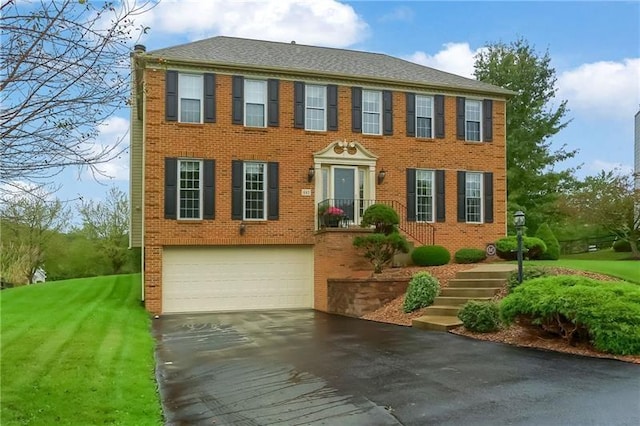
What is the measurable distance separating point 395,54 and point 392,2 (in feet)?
41.3

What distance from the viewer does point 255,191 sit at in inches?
671

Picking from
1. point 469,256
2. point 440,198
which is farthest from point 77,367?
point 440,198

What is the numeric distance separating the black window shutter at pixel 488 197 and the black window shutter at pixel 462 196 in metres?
0.79

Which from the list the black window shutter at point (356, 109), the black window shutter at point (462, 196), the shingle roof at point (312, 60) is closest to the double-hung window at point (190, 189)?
the shingle roof at point (312, 60)

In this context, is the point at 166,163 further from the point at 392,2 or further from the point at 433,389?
the point at 433,389

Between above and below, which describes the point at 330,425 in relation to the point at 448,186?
below

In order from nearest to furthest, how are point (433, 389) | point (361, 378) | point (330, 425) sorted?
1. point (330, 425)
2. point (433, 389)
3. point (361, 378)

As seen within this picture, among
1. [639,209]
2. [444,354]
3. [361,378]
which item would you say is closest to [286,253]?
[444,354]

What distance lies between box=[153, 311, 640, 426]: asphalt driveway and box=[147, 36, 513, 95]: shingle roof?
31.8 feet

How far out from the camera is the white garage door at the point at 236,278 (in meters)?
16.4

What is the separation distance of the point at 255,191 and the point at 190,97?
3.38 m

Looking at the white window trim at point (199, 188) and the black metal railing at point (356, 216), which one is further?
the black metal railing at point (356, 216)

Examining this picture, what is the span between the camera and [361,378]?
22.3 ft

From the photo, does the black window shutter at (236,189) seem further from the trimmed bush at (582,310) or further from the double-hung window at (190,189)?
the trimmed bush at (582,310)
